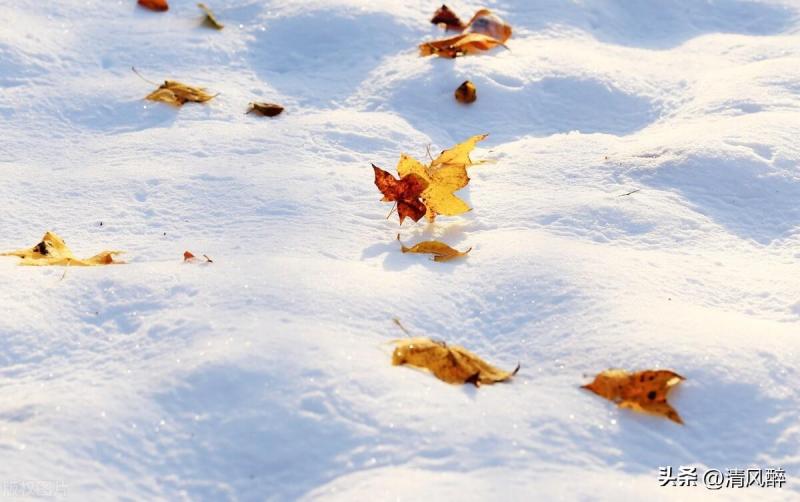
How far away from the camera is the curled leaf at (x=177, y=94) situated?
2355mm

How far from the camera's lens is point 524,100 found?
7.99ft

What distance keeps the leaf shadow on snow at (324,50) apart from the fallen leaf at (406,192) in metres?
0.54

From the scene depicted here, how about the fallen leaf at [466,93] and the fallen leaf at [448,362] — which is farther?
the fallen leaf at [466,93]

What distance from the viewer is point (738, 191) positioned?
206 cm

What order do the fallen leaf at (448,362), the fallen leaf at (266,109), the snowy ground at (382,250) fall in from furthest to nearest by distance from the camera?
the fallen leaf at (266,109)
the fallen leaf at (448,362)
the snowy ground at (382,250)

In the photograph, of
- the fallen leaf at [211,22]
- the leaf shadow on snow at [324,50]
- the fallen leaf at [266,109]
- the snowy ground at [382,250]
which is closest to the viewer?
the snowy ground at [382,250]

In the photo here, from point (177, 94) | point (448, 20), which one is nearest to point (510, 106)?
point (448, 20)

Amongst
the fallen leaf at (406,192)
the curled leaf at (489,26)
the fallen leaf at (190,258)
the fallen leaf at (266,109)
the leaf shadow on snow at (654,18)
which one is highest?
the leaf shadow on snow at (654,18)

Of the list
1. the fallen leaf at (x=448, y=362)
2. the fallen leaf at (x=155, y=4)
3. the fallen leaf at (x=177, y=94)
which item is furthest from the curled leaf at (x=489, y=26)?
the fallen leaf at (x=448, y=362)

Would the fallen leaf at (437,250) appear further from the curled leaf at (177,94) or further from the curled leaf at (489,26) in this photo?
the curled leaf at (489,26)

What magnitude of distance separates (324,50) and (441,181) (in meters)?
0.84

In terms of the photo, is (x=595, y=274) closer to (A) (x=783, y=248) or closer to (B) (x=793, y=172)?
(A) (x=783, y=248)

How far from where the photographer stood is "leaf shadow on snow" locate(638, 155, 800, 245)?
1.98m

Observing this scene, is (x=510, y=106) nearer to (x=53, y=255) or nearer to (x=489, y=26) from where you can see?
(x=489, y=26)
